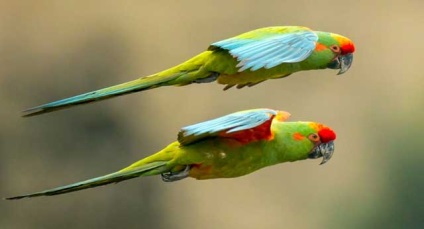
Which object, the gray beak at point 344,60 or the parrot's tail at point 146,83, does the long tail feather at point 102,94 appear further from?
the gray beak at point 344,60

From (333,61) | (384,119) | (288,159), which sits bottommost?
(384,119)

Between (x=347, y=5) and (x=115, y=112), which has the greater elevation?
(x=347, y=5)

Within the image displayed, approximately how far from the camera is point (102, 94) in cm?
81

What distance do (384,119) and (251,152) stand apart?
1.25 meters

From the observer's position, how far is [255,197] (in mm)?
2053

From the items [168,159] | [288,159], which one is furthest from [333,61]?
[168,159]

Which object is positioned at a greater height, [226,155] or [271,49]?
[271,49]

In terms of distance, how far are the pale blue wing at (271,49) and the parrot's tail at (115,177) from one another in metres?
0.15

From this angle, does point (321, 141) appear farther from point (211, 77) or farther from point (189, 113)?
point (189, 113)

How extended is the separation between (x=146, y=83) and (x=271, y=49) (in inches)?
5.5

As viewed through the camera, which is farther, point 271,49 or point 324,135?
point 324,135

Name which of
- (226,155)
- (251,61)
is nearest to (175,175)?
(226,155)

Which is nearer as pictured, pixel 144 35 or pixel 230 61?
pixel 230 61

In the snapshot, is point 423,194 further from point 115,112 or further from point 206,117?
point 115,112
